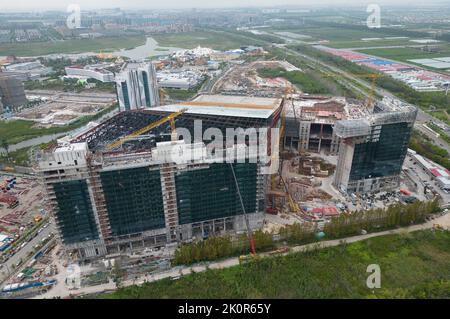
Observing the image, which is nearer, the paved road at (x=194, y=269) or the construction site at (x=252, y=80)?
the paved road at (x=194, y=269)

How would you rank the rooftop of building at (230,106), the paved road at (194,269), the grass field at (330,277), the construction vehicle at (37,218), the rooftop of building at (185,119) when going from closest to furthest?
the grass field at (330,277) → the paved road at (194,269) → the construction vehicle at (37,218) → the rooftop of building at (185,119) → the rooftop of building at (230,106)

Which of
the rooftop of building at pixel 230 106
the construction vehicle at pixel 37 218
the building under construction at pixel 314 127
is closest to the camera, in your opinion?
the construction vehicle at pixel 37 218

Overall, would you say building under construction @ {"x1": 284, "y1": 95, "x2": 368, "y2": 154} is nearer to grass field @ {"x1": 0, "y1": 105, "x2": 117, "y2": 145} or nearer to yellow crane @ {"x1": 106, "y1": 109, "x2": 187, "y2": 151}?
yellow crane @ {"x1": 106, "y1": 109, "x2": 187, "y2": 151}

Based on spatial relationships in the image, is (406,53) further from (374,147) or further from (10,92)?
(10,92)

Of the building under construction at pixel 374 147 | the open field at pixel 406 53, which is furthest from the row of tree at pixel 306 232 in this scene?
the open field at pixel 406 53

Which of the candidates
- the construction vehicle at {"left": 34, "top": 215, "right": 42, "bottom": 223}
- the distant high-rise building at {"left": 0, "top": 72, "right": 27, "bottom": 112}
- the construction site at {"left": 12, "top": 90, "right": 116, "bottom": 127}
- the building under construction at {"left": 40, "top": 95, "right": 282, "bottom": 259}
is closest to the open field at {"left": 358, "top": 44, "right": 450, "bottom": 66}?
the construction site at {"left": 12, "top": 90, "right": 116, "bottom": 127}

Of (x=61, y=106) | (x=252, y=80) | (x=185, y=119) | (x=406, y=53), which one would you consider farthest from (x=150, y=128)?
(x=406, y=53)

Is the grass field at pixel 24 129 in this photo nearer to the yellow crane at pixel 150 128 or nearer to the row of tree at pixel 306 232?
the yellow crane at pixel 150 128
